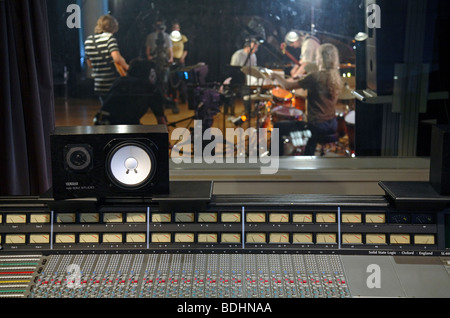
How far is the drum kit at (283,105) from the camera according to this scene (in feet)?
12.3

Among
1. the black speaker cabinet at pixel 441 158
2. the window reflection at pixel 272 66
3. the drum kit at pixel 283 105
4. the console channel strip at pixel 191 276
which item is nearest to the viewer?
the console channel strip at pixel 191 276

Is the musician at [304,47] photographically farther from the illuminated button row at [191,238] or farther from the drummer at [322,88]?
the illuminated button row at [191,238]

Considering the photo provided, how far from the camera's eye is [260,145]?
3.82 m

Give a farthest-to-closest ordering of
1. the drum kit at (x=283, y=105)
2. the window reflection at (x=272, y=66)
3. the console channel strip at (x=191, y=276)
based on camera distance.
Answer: the drum kit at (x=283, y=105)
the window reflection at (x=272, y=66)
the console channel strip at (x=191, y=276)

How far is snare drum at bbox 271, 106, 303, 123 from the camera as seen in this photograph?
3.78 m

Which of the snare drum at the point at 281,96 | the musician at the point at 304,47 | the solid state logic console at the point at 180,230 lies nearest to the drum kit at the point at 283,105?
the snare drum at the point at 281,96

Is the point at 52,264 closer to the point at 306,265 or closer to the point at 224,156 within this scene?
the point at 306,265

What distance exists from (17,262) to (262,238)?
2.66 ft

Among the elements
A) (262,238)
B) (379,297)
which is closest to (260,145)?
(262,238)

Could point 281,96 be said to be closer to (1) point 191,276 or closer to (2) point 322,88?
(2) point 322,88

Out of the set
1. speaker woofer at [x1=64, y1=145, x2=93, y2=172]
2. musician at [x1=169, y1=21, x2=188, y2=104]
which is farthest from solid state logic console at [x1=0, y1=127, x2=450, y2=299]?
musician at [x1=169, y1=21, x2=188, y2=104]

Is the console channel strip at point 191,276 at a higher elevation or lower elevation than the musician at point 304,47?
lower

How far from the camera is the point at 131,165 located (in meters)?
1.89

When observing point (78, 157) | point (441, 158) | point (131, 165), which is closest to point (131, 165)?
point (131, 165)
